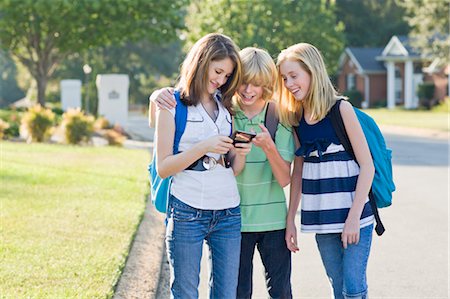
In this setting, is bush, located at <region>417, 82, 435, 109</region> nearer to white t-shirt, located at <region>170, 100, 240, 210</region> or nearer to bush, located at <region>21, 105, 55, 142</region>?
bush, located at <region>21, 105, 55, 142</region>

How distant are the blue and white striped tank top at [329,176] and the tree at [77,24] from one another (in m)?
19.0

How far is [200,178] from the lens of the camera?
165 inches

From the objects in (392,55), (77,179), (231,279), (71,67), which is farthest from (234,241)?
(71,67)

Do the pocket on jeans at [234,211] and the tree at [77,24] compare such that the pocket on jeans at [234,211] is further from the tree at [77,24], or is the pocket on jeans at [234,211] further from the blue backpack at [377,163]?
the tree at [77,24]

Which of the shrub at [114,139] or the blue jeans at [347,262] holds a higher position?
the blue jeans at [347,262]

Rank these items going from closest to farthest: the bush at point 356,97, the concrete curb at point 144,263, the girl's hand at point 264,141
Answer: the girl's hand at point 264,141 → the concrete curb at point 144,263 → the bush at point 356,97

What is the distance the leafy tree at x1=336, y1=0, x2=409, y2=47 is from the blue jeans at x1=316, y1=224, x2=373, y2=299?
68141 mm

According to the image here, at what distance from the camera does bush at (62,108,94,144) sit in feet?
68.9

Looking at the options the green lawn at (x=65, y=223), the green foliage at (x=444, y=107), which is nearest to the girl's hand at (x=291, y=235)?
the green lawn at (x=65, y=223)

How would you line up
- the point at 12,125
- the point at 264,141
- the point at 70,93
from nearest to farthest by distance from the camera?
the point at 264,141 → the point at 12,125 → the point at 70,93

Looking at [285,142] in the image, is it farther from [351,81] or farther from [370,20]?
[370,20]

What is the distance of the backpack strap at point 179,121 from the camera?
4.16 m

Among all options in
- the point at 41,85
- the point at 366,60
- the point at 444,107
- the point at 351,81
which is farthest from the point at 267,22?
the point at 41,85

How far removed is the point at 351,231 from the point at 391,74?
5540 centimetres
